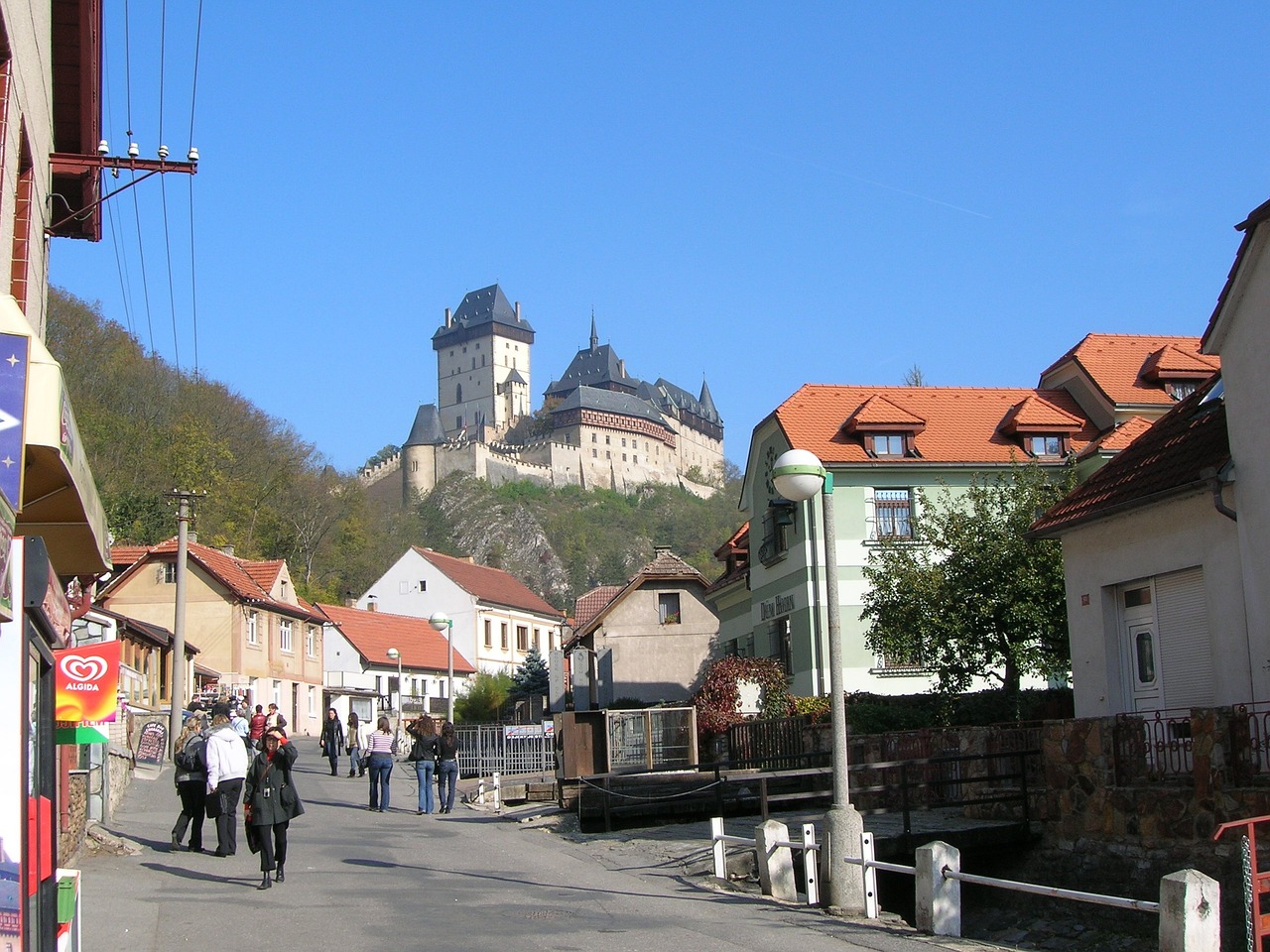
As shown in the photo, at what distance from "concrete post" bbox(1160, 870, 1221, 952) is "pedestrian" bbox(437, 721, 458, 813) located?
15.5 meters

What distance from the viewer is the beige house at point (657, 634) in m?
45.2

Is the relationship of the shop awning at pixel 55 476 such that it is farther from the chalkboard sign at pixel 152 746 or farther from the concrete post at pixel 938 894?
the chalkboard sign at pixel 152 746

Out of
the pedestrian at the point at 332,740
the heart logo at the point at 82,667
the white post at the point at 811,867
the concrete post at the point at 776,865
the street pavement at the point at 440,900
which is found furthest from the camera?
the pedestrian at the point at 332,740

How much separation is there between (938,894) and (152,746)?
2301cm

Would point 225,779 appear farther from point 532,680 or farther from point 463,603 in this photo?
point 463,603

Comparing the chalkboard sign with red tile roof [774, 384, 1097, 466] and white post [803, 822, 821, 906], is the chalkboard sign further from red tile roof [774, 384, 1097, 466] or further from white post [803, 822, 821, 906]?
white post [803, 822, 821, 906]

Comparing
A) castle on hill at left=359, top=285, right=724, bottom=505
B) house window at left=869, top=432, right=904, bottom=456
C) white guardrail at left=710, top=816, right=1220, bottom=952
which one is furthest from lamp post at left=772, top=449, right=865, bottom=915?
castle on hill at left=359, top=285, right=724, bottom=505

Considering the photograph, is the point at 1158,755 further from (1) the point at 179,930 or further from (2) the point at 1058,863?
(1) the point at 179,930

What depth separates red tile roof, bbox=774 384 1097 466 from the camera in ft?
117

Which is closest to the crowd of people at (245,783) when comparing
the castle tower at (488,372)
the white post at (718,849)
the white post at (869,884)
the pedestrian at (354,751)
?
the white post at (718,849)

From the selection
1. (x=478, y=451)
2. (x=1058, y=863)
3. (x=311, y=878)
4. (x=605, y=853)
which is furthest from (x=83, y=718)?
(x=478, y=451)

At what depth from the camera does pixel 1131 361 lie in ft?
122

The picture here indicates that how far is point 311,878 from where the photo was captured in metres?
14.1

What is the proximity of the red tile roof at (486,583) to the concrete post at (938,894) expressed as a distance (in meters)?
71.9
